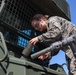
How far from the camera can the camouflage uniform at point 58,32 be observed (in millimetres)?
1993

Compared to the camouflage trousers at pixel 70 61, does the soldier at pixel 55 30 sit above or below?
above

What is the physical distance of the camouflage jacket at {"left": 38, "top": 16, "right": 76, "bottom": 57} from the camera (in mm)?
1995

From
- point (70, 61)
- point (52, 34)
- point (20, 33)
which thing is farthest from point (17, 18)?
point (70, 61)

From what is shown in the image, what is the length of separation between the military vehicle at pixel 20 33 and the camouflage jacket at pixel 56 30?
9.8 inches

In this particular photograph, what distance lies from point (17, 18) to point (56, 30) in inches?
18.4

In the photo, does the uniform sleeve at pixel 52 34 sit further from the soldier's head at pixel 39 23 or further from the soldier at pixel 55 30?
the soldier's head at pixel 39 23

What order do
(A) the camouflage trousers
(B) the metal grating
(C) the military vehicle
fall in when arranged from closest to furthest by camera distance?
(C) the military vehicle → (A) the camouflage trousers → (B) the metal grating

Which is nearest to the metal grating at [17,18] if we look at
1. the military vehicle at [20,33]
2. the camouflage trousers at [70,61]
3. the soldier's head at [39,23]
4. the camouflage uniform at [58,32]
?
the military vehicle at [20,33]

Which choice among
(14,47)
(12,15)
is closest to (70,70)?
(14,47)

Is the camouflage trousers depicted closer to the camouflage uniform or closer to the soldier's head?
the camouflage uniform

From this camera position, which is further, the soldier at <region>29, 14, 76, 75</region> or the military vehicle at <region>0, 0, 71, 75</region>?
the soldier at <region>29, 14, 76, 75</region>

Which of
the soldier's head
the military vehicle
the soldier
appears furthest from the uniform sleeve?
the military vehicle

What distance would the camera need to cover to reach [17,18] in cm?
226

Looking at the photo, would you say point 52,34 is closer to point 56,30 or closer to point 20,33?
point 56,30
